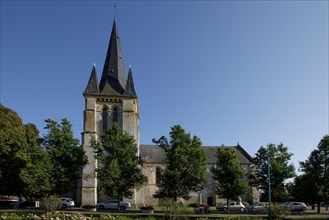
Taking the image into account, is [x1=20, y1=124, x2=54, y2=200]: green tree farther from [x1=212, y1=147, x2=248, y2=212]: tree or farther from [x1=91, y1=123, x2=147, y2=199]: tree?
[x1=212, y1=147, x2=248, y2=212]: tree

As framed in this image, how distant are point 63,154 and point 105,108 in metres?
13.5

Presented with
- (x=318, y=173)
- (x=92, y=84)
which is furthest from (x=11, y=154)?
(x=318, y=173)

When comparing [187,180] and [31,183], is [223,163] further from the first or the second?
[31,183]

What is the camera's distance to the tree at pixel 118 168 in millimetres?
30938

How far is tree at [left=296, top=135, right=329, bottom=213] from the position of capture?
31.8m

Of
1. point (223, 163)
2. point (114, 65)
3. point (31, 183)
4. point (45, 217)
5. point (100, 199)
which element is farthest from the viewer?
point (114, 65)

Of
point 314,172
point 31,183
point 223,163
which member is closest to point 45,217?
point 31,183

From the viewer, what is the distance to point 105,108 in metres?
45.0

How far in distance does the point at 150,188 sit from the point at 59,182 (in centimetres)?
2134

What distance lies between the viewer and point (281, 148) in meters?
38.4

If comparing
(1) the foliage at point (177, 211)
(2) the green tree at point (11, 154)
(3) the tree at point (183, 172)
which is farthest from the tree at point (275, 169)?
(2) the green tree at point (11, 154)

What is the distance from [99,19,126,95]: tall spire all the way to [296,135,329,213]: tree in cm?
2638

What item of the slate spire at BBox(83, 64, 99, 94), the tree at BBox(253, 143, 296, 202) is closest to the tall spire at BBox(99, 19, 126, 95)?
the slate spire at BBox(83, 64, 99, 94)

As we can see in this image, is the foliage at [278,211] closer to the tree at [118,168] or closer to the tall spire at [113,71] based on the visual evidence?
the tree at [118,168]
